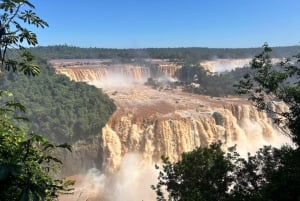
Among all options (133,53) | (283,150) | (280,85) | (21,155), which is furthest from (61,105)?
(133,53)

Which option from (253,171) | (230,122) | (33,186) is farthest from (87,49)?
(33,186)

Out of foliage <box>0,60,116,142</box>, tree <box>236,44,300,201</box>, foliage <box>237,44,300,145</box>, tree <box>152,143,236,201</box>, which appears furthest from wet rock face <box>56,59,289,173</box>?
foliage <box>237,44,300,145</box>

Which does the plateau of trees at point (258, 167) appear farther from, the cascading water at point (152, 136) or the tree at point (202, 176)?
the cascading water at point (152, 136)

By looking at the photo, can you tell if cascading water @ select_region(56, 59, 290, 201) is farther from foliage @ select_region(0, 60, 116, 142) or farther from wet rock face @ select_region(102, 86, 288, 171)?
foliage @ select_region(0, 60, 116, 142)

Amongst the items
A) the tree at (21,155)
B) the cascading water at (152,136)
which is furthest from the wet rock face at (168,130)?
the tree at (21,155)

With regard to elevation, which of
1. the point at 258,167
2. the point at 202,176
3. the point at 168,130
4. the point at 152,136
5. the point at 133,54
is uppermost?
the point at 133,54

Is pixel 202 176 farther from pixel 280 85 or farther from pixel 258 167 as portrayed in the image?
pixel 280 85

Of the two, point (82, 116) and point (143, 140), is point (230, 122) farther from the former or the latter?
point (82, 116)
